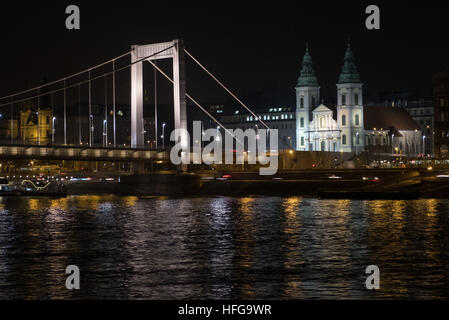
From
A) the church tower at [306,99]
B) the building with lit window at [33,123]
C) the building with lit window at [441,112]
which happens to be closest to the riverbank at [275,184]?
the building with lit window at [441,112]

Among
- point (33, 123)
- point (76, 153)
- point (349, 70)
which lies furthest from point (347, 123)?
point (76, 153)

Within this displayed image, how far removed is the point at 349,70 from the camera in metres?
162

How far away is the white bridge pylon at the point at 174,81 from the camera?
67.6 metres

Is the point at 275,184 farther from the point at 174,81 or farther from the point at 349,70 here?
the point at 349,70

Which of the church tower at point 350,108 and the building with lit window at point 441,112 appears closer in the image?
→ the building with lit window at point 441,112

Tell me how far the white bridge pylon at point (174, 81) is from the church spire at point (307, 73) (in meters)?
98.0

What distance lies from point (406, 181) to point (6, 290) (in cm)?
4894

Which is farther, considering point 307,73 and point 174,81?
point 307,73

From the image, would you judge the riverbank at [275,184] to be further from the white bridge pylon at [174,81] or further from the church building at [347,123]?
the church building at [347,123]

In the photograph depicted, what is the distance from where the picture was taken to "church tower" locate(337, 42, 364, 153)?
162500 millimetres

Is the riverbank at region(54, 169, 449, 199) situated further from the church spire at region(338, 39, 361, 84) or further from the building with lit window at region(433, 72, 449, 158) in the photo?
the church spire at region(338, 39, 361, 84)

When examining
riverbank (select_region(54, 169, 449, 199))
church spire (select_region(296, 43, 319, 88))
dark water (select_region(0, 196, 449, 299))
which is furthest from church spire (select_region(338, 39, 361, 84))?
dark water (select_region(0, 196, 449, 299))

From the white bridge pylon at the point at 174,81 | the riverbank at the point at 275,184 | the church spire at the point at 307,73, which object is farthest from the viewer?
the church spire at the point at 307,73

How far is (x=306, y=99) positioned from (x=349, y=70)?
480 inches
